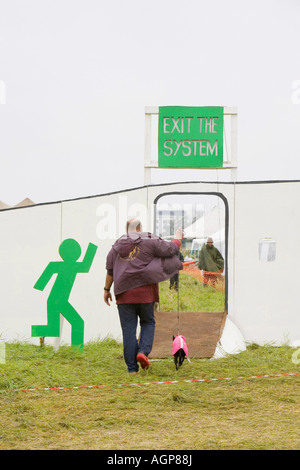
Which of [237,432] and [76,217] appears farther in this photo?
[76,217]

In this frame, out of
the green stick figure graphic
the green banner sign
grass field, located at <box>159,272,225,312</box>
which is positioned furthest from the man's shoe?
the green banner sign

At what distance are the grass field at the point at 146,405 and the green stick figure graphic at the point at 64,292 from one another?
0.35m

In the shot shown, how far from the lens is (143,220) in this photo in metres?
7.98

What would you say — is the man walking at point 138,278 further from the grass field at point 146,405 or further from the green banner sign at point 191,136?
the green banner sign at point 191,136

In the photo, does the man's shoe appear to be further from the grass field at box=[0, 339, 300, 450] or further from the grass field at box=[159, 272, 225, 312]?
the grass field at box=[159, 272, 225, 312]

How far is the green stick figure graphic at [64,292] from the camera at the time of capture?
296 inches

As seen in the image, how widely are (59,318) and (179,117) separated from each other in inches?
147

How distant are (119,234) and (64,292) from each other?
3.45 feet

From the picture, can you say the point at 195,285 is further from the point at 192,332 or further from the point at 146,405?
the point at 146,405

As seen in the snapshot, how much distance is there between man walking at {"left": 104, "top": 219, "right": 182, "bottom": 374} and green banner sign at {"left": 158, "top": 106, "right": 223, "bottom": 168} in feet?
11.3

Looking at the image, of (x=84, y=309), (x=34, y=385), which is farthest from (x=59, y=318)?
(x=34, y=385)

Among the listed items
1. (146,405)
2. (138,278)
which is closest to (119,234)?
(138,278)

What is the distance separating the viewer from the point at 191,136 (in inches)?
378
